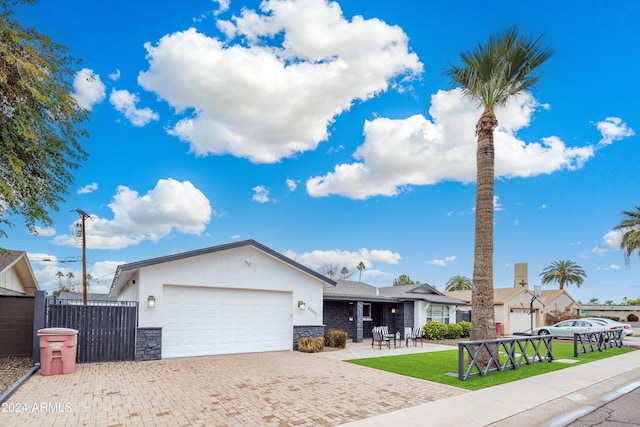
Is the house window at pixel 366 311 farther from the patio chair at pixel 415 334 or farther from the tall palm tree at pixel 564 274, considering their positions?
the tall palm tree at pixel 564 274

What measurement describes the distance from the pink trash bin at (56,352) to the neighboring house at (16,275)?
883 cm

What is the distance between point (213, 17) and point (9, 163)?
785cm

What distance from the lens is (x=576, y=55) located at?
14.6 metres

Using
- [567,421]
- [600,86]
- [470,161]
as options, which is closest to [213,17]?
[470,161]

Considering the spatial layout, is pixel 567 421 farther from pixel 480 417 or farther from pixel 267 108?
pixel 267 108

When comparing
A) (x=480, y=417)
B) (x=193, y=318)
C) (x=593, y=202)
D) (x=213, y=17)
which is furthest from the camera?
(x=593, y=202)

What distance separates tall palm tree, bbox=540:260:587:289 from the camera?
46344mm

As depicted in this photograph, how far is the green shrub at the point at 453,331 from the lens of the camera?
2194 cm

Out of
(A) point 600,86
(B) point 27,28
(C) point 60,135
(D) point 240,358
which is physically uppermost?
(A) point 600,86

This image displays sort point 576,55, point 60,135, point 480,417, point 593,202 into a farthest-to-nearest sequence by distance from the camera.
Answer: point 593,202
point 576,55
point 60,135
point 480,417

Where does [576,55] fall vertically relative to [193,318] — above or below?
above

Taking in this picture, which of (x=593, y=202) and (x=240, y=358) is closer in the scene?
(x=240, y=358)

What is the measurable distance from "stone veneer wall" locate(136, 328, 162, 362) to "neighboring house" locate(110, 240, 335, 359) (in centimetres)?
3

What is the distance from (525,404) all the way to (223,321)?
32.7ft
